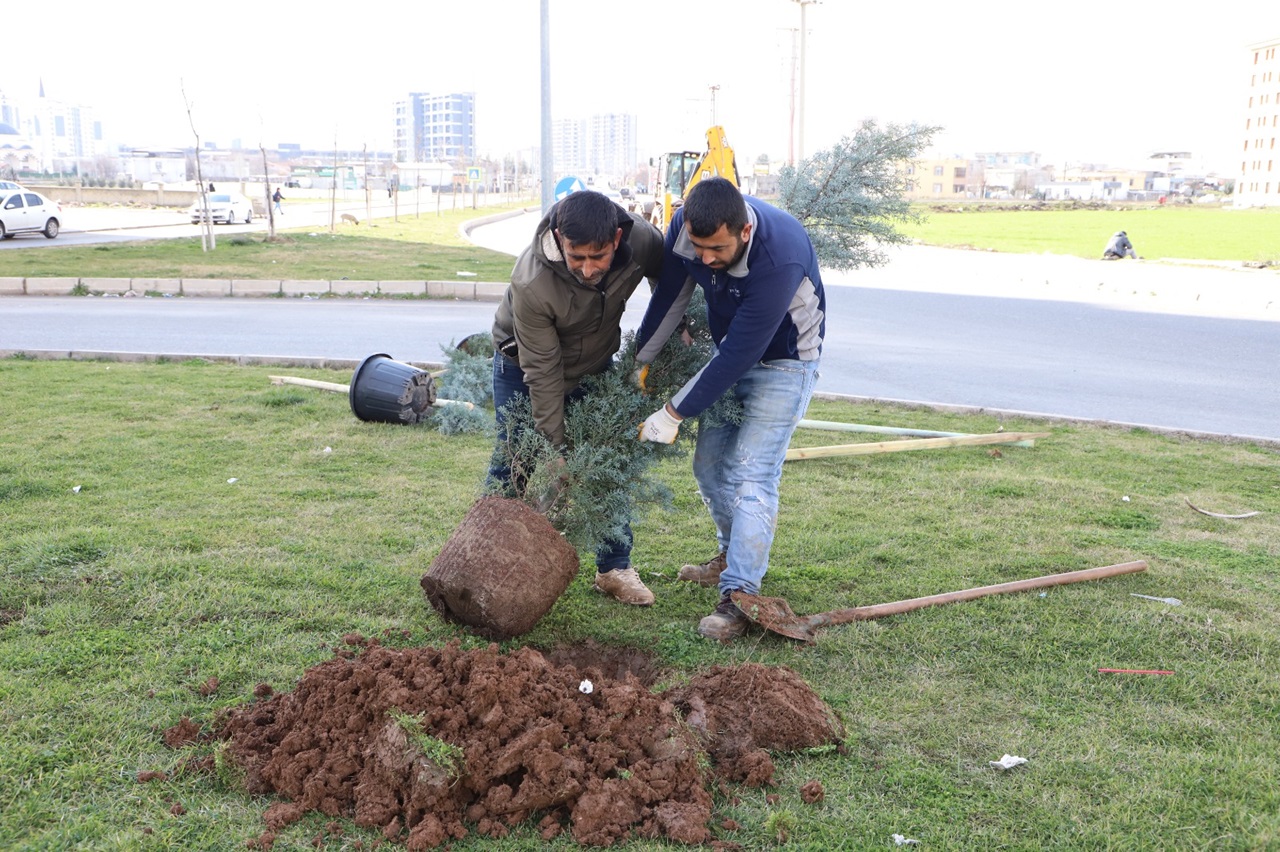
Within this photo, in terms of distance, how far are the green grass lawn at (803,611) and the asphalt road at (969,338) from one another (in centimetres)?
211

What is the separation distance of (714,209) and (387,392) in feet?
14.3

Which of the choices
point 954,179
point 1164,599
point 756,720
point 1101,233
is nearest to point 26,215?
point 756,720

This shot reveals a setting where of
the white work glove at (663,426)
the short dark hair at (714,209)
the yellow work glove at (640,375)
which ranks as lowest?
the white work glove at (663,426)

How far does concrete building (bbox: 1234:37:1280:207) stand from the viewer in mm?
86750

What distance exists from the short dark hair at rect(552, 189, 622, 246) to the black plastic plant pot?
4060 millimetres

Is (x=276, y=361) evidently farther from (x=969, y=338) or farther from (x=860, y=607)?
(x=969, y=338)

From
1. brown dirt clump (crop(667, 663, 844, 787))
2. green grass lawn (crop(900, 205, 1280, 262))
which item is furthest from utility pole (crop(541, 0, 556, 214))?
brown dirt clump (crop(667, 663, 844, 787))

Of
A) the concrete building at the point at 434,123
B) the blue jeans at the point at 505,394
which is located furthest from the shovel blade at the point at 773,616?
the concrete building at the point at 434,123

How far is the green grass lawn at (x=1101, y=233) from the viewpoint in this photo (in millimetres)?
29797

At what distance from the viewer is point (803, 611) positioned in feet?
14.5

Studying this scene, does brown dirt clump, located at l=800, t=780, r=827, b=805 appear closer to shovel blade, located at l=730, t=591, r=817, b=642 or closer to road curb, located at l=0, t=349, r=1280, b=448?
shovel blade, located at l=730, t=591, r=817, b=642

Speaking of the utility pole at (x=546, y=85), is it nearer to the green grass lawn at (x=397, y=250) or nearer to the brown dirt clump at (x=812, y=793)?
the green grass lawn at (x=397, y=250)

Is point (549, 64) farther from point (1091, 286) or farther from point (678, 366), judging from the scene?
point (678, 366)

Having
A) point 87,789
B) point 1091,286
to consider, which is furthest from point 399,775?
point 1091,286
